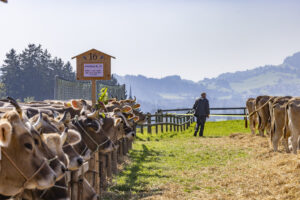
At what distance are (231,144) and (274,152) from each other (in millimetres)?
3454

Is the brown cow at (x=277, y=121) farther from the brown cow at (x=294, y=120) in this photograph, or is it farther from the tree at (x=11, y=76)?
the tree at (x=11, y=76)

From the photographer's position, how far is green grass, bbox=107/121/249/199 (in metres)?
9.25

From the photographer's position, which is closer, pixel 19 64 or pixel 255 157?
pixel 255 157

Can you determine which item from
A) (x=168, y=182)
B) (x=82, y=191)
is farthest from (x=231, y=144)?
(x=82, y=191)

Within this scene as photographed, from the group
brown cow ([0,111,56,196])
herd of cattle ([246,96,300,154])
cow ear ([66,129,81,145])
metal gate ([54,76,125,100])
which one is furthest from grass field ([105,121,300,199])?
metal gate ([54,76,125,100])

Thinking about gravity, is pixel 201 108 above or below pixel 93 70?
below

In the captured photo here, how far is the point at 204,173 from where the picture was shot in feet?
36.0

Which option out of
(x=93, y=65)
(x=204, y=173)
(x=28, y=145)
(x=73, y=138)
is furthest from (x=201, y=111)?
(x=28, y=145)

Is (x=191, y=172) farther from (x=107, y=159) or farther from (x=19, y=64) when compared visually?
(x=19, y=64)

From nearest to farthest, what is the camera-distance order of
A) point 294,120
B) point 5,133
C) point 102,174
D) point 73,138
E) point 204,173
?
point 5,133 < point 73,138 < point 102,174 < point 204,173 < point 294,120

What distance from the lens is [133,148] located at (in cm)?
1728

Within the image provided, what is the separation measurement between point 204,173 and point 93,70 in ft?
14.0

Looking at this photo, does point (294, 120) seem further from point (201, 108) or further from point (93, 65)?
point (201, 108)

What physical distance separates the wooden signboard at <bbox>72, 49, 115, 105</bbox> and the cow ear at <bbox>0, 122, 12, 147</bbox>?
6.82m
